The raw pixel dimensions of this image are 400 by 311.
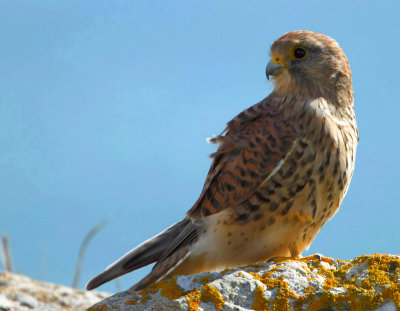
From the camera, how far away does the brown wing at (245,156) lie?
3.29m

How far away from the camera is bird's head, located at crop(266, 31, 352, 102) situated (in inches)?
151

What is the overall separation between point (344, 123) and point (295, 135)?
0.47 m

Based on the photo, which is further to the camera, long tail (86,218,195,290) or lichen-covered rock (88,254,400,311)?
long tail (86,218,195,290)

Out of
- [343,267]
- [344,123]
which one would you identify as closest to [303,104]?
[344,123]

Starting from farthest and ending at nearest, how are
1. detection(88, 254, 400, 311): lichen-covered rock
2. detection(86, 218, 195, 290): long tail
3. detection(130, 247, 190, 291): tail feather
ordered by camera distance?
detection(86, 218, 195, 290): long tail < detection(130, 247, 190, 291): tail feather < detection(88, 254, 400, 311): lichen-covered rock

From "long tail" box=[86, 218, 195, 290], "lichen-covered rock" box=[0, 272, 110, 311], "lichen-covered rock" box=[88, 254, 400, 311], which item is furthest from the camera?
"lichen-covered rock" box=[0, 272, 110, 311]

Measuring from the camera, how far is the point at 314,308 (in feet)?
8.28

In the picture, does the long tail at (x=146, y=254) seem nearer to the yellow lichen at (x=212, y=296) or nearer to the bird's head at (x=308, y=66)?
the yellow lichen at (x=212, y=296)

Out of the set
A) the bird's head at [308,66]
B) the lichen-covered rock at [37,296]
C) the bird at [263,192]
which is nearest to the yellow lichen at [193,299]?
the bird at [263,192]

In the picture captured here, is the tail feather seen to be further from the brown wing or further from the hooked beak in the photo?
the hooked beak

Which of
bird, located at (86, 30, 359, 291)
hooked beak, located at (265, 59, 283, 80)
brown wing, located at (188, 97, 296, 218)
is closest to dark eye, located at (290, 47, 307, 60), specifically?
hooked beak, located at (265, 59, 283, 80)

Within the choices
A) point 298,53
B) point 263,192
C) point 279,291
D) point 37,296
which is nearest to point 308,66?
point 298,53

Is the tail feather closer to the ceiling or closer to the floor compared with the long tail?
closer to the floor

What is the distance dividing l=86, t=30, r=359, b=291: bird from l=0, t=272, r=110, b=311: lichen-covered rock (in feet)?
2.22
